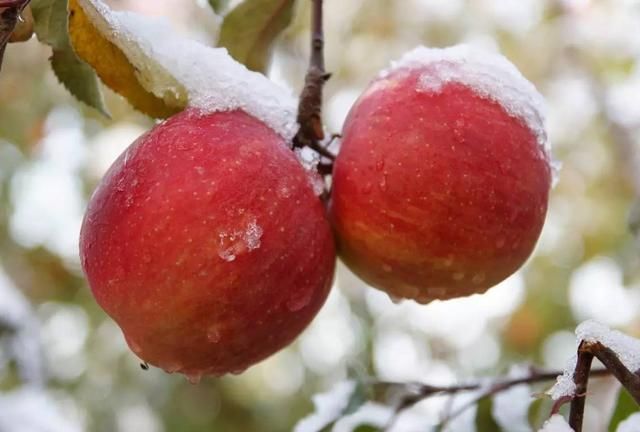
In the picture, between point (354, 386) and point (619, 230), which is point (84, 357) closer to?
point (619, 230)

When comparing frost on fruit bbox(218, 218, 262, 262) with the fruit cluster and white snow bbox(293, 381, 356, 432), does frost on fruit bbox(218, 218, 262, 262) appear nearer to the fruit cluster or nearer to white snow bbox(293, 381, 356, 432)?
the fruit cluster

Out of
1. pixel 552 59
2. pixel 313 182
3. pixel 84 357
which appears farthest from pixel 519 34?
pixel 313 182

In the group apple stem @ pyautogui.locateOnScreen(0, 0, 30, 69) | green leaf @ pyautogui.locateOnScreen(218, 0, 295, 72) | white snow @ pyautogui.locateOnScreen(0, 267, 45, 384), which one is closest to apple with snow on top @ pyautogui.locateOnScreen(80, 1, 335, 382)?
apple stem @ pyautogui.locateOnScreen(0, 0, 30, 69)

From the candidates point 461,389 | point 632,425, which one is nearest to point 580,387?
point 632,425

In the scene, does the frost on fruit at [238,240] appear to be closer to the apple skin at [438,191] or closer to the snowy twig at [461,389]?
the apple skin at [438,191]

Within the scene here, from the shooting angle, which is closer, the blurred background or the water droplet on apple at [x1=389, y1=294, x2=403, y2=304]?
the water droplet on apple at [x1=389, y1=294, x2=403, y2=304]

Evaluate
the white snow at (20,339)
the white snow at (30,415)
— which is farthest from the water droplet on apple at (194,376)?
the white snow at (20,339)

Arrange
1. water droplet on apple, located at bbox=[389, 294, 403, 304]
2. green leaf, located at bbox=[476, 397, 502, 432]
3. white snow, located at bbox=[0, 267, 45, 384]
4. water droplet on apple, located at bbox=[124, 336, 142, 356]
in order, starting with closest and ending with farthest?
1. water droplet on apple, located at bbox=[124, 336, 142, 356]
2. water droplet on apple, located at bbox=[389, 294, 403, 304]
3. green leaf, located at bbox=[476, 397, 502, 432]
4. white snow, located at bbox=[0, 267, 45, 384]
